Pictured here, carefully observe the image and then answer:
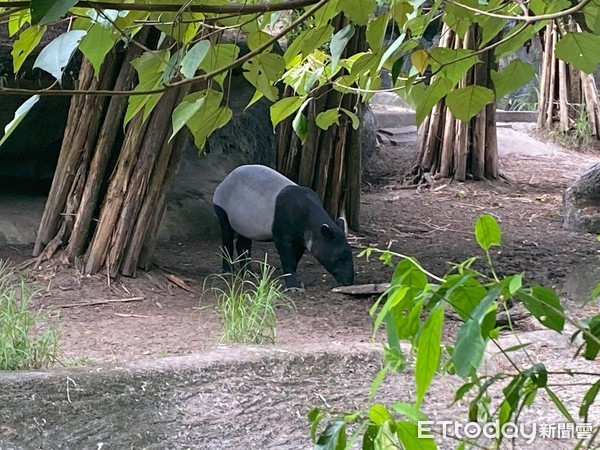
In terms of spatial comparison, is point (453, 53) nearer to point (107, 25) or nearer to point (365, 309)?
point (107, 25)

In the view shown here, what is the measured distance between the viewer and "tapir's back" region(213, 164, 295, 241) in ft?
17.8

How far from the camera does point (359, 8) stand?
1.09m

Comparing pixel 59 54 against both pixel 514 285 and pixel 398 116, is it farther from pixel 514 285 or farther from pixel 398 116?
pixel 398 116

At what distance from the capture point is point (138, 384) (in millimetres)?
2646

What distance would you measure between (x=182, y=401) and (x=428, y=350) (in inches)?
82.8

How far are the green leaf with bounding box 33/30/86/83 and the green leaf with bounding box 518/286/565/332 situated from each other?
475 mm

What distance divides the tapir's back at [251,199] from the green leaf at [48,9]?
189 inches

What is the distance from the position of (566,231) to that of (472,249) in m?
1.11

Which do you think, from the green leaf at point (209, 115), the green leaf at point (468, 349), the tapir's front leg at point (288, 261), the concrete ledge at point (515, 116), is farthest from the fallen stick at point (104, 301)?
the concrete ledge at point (515, 116)

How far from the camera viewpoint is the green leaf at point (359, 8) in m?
1.08

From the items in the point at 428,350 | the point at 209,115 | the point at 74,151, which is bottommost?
the point at 74,151

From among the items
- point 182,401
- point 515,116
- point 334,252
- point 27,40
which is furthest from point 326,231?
point 515,116

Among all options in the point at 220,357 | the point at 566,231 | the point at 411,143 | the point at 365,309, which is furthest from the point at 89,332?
the point at 411,143

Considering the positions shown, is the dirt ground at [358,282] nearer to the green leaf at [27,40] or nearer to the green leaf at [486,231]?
the green leaf at [486,231]
